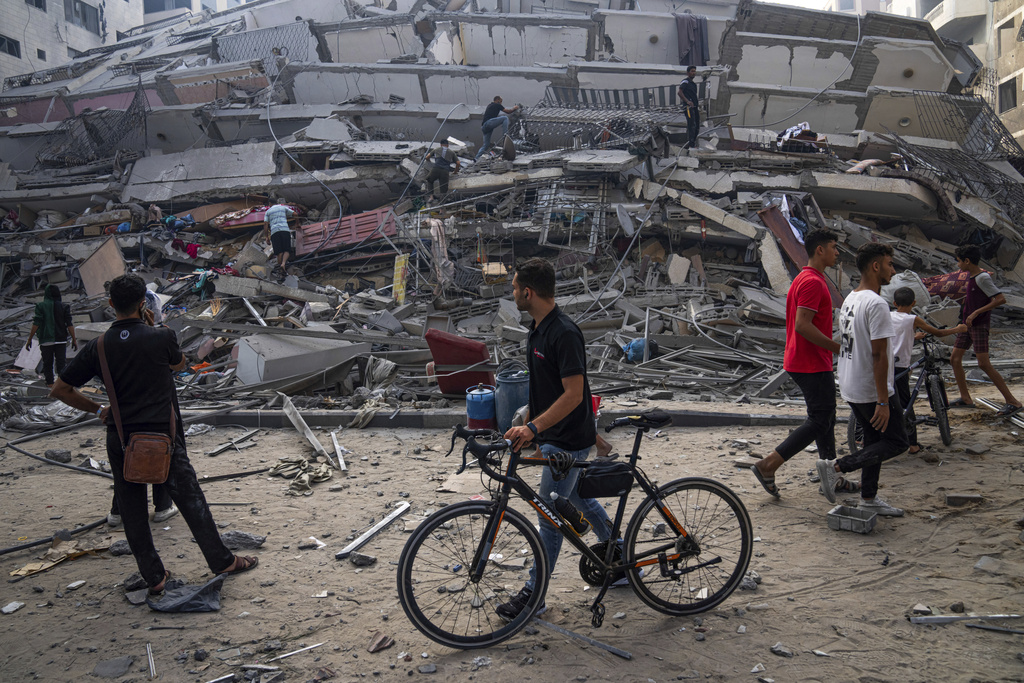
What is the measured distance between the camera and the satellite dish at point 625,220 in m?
12.5

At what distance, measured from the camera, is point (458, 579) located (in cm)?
305

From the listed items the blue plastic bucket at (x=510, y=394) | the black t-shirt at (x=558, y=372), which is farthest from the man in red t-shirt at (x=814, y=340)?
the blue plastic bucket at (x=510, y=394)

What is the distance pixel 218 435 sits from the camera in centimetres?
682

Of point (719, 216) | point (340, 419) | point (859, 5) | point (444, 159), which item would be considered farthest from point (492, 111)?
point (859, 5)

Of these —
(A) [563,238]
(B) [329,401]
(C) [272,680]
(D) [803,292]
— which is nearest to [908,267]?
(A) [563,238]

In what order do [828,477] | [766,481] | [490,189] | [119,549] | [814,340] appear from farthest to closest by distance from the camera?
[490,189] < [766,481] < [828,477] < [119,549] < [814,340]

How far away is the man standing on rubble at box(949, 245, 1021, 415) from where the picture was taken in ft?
18.1

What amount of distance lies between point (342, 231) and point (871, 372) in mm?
13298

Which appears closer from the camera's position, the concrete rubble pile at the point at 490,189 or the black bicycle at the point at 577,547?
the black bicycle at the point at 577,547

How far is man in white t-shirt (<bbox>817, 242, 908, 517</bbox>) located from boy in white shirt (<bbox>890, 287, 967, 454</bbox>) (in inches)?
35.7

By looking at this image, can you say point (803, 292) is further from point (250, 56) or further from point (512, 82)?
point (250, 56)

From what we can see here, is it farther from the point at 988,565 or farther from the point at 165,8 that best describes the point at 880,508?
the point at 165,8

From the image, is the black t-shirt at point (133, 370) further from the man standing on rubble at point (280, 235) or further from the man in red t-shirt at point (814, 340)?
the man standing on rubble at point (280, 235)

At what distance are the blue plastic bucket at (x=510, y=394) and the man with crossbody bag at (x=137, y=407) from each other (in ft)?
9.65
